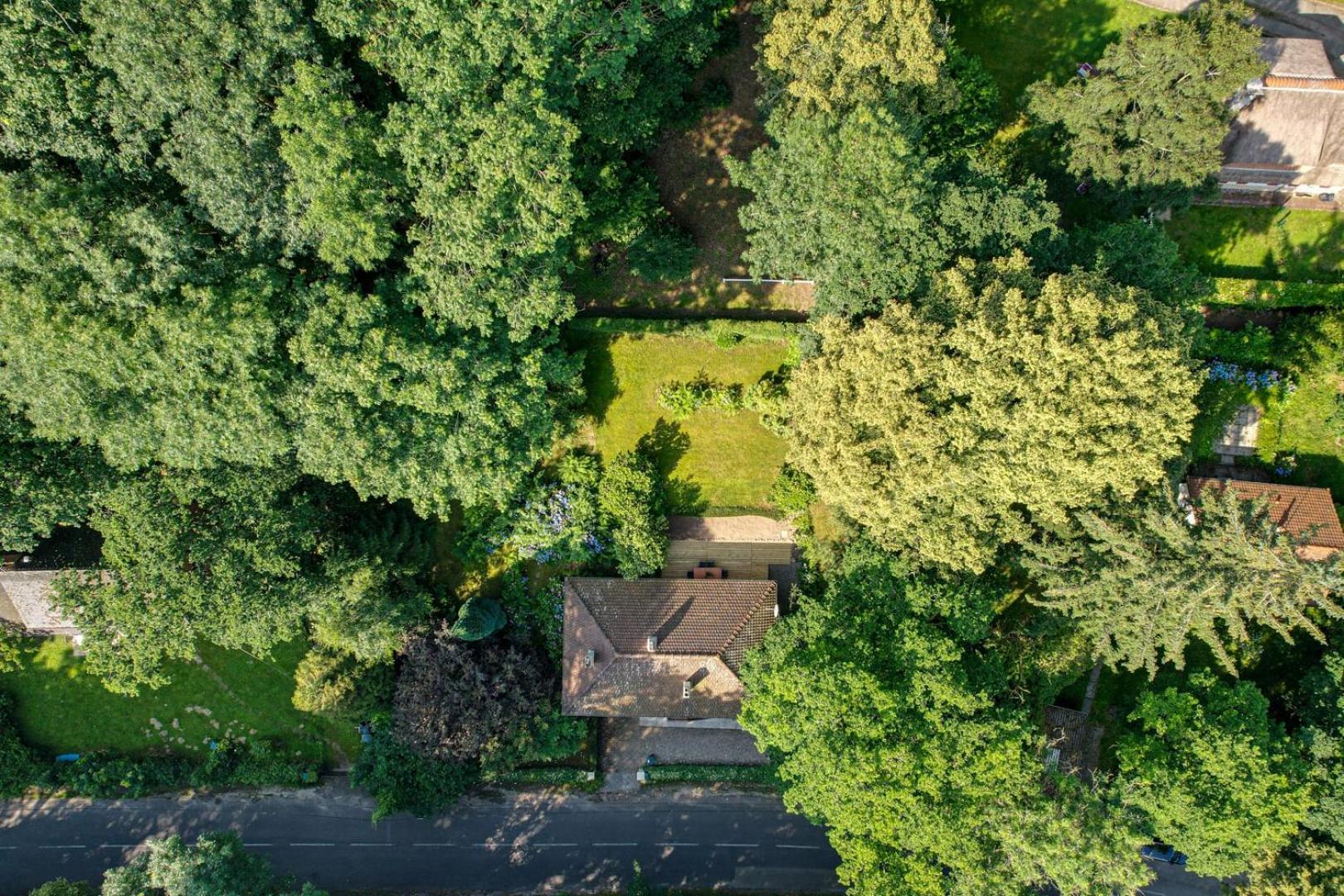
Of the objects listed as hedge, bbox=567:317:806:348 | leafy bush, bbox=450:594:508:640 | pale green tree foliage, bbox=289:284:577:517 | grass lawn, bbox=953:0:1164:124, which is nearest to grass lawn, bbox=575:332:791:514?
hedge, bbox=567:317:806:348

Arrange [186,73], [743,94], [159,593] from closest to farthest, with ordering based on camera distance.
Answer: [186,73], [159,593], [743,94]

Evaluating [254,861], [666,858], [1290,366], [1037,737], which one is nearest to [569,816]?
[666,858]

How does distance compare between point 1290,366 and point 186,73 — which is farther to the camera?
point 1290,366

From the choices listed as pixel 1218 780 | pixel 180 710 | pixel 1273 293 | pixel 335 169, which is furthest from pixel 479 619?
pixel 1273 293

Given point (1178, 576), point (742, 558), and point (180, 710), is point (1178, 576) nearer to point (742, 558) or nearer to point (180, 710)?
point (742, 558)

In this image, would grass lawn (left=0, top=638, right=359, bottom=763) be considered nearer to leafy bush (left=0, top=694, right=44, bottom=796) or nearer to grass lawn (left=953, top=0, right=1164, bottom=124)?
leafy bush (left=0, top=694, right=44, bottom=796)

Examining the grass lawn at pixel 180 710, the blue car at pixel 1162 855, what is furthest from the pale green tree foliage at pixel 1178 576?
the grass lawn at pixel 180 710

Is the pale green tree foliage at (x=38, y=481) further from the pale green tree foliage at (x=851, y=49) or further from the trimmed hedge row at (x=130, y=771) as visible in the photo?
the pale green tree foliage at (x=851, y=49)

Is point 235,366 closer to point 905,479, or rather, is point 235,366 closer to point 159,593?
point 159,593
